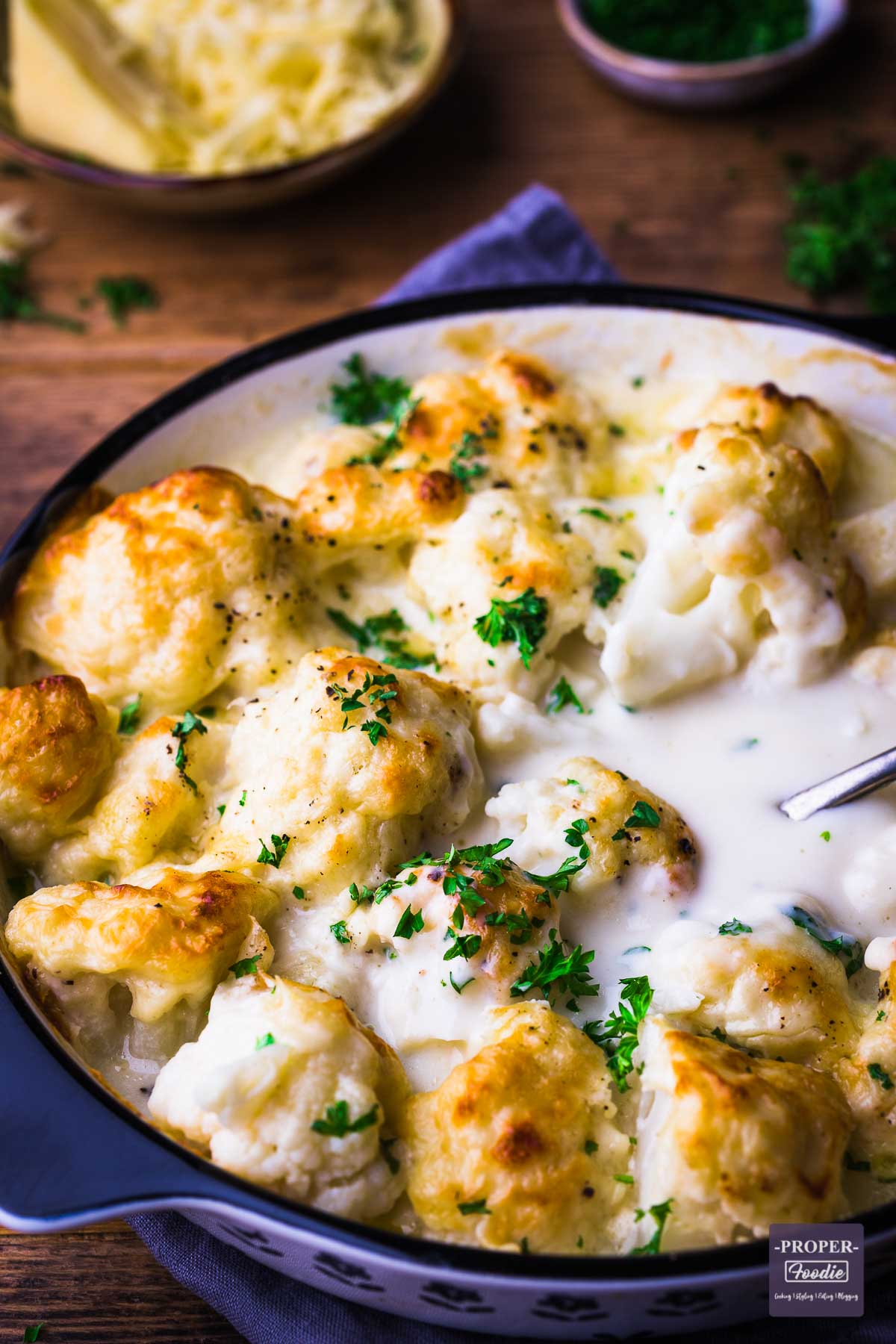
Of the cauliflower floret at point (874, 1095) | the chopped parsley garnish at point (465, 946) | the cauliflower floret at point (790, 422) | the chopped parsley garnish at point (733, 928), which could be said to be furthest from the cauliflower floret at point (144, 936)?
the cauliflower floret at point (790, 422)

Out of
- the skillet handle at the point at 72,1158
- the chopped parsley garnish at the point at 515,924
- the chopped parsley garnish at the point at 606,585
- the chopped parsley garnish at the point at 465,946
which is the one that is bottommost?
the chopped parsley garnish at the point at 606,585

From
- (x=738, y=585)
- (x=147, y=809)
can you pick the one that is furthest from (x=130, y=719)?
(x=738, y=585)

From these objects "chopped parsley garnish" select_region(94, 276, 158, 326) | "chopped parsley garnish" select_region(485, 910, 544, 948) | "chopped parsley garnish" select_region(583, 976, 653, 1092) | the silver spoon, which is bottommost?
the silver spoon

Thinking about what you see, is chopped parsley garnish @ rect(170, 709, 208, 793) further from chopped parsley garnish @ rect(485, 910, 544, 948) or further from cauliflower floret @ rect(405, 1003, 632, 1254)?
cauliflower floret @ rect(405, 1003, 632, 1254)

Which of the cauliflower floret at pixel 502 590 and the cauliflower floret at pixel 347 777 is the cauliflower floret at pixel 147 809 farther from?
the cauliflower floret at pixel 502 590

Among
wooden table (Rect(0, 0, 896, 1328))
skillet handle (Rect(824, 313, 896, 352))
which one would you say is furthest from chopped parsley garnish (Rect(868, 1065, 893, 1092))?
wooden table (Rect(0, 0, 896, 1328))

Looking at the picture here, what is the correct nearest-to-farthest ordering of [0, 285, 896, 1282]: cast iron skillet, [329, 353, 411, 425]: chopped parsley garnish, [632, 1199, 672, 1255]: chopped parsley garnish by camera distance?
[0, 285, 896, 1282]: cast iron skillet → [632, 1199, 672, 1255]: chopped parsley garnish → [329, 353, 411, 425]: chopped parsley garnish
